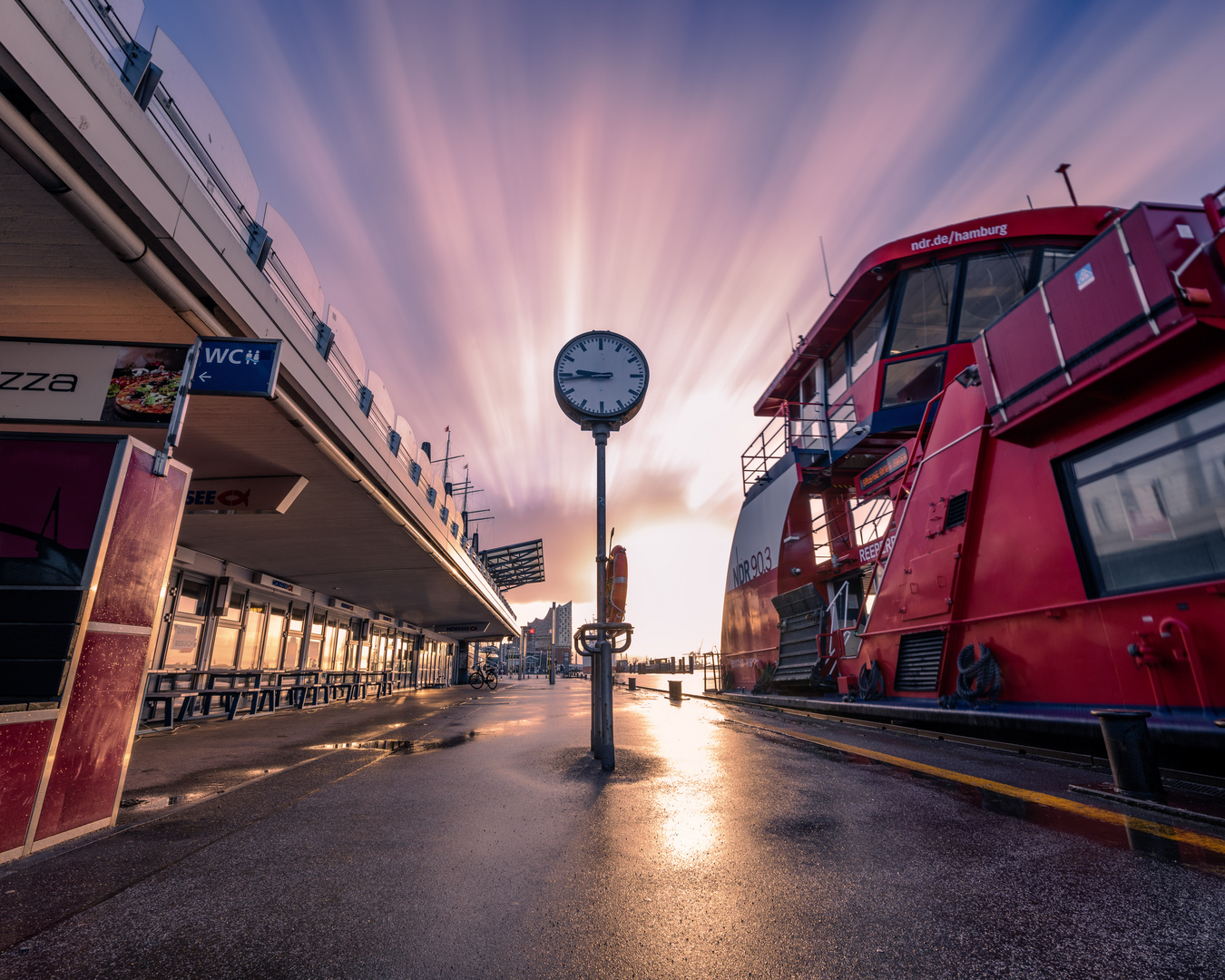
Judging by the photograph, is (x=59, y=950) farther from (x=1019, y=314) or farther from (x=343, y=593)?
(x=343, y=593)

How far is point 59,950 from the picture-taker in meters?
1.60

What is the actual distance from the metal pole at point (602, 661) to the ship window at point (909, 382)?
8694mm

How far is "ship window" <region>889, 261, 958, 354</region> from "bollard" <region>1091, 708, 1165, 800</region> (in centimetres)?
985

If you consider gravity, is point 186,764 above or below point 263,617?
below

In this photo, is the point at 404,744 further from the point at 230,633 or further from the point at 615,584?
the point at 230,633

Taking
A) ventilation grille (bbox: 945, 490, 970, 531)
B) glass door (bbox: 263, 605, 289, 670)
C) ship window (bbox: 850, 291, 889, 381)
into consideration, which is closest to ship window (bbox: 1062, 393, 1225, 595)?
ventilation grille (bbox: 945, 490, 970, 531)

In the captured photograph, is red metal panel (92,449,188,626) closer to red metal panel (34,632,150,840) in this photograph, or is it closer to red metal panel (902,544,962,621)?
red metal panel (34,632,150,840)

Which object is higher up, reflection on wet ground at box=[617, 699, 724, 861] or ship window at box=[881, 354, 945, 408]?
ship window at box=[881, 354, 945, 408]

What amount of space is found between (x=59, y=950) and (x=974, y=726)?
260 inches

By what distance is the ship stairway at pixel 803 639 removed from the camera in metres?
9.73

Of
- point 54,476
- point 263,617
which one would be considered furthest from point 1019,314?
point 263,617

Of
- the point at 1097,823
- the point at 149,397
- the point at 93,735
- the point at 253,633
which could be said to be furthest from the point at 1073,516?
the point at 253,633

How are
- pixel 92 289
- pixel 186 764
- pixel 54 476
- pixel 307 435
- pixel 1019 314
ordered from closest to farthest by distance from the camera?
pixel 54 476, pixel 92 289, pixel 186 764, pixel 1019 314, pixel 307 435

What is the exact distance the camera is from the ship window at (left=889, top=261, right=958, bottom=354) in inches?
433
